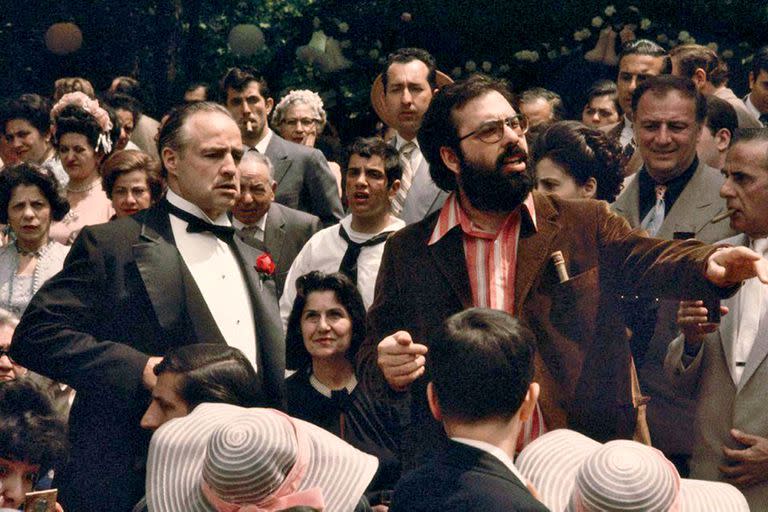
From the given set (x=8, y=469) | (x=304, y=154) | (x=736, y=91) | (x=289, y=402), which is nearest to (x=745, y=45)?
(x=736, y=91)

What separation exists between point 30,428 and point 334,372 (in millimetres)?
1498

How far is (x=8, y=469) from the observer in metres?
5.35

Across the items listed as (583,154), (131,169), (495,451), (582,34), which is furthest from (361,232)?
(495,451)

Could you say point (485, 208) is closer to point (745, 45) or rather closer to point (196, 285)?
point (196, 285)

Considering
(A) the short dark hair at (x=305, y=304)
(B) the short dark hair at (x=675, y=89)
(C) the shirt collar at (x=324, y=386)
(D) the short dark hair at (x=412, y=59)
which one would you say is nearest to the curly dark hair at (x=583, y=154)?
(B) the short dark hair at (x=675, y=89)

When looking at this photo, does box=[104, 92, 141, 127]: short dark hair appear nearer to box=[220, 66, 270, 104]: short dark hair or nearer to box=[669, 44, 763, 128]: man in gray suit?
box=[220, 66, 270, 104]: short dark hair

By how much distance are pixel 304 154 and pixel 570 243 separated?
3923mm

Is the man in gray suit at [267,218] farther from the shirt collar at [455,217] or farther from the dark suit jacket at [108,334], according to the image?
the shirt collar at [455,217]

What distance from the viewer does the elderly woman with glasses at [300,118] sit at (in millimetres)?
9766

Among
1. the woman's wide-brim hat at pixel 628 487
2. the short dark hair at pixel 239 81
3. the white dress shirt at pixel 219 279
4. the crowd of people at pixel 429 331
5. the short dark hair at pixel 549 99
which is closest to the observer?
the woman's wide-brim hat at pixel 628 487

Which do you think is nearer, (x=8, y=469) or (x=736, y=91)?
(x=8, y=469)

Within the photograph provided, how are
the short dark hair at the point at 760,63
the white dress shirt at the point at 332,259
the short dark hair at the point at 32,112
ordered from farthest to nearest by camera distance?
the short dark hair at the point at 32,112 → the short dark hair at the point at 760,63 → the white dress shirt at the point at 332,259

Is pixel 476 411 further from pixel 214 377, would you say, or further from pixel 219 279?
pixel 219 279

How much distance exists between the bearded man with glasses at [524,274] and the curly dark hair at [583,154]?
1.65m
